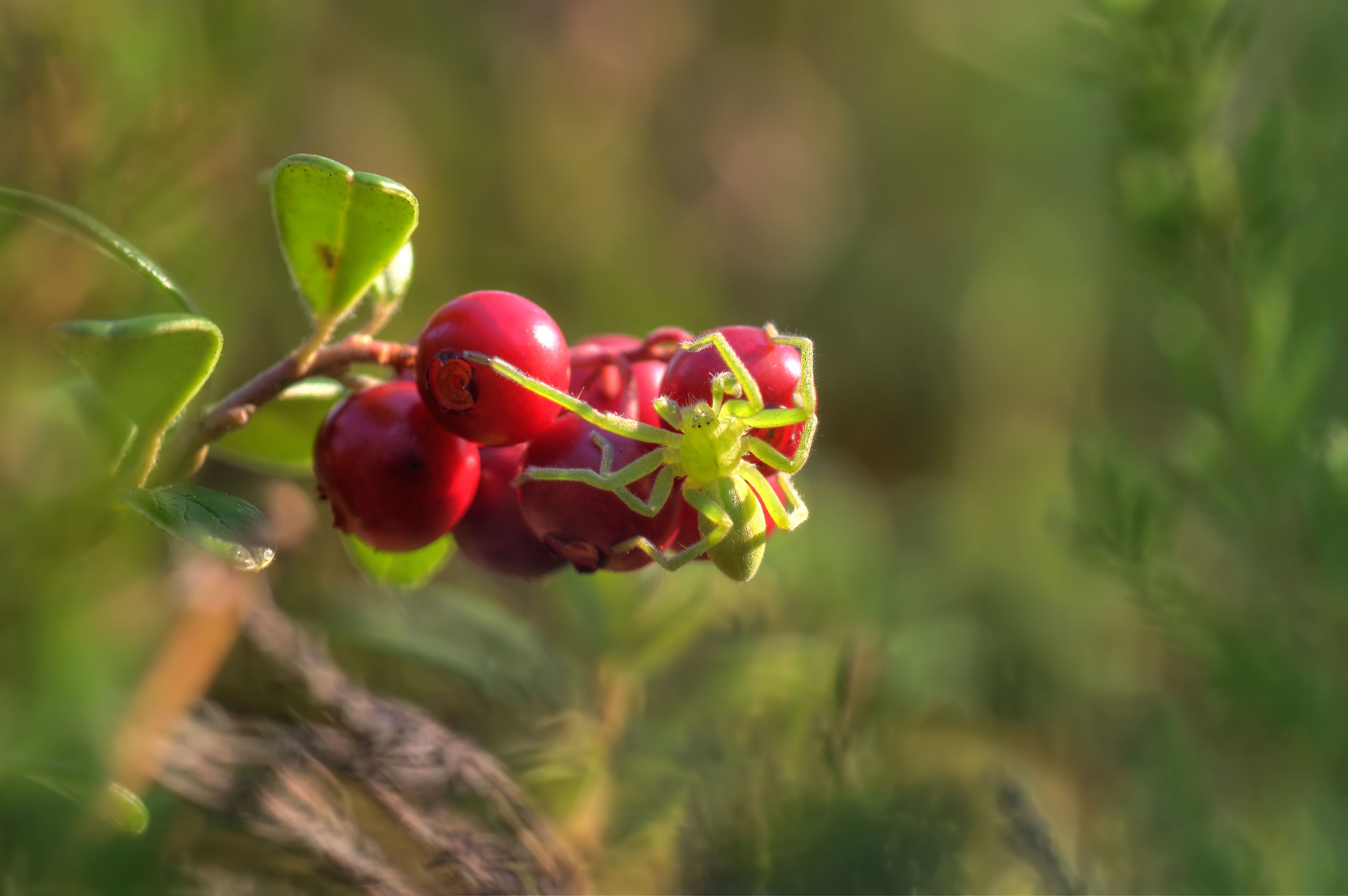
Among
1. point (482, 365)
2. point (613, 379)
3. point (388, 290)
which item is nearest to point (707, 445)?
point (613, 379)

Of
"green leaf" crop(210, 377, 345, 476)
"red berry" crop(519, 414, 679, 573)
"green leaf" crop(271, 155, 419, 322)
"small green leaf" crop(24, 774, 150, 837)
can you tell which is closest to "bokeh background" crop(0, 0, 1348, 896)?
"small green leaf" crop(24, 774, 150, 837)

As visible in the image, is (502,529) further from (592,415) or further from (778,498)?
(778,498)

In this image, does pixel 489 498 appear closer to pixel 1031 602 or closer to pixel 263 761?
pixel 263 761

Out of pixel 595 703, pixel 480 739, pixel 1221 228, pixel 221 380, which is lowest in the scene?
pixel 480 739

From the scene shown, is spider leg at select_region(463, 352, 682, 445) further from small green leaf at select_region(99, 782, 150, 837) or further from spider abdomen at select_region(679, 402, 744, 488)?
small green leaf at select_region(99, 782, 150, 837)

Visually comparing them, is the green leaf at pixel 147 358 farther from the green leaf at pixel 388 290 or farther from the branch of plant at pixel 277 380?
the green leaf at pixel 388 290

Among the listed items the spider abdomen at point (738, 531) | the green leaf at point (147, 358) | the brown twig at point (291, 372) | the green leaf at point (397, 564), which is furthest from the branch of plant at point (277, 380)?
the spider abdomen at point (738, 531)

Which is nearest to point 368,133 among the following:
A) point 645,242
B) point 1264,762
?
point 645,242
